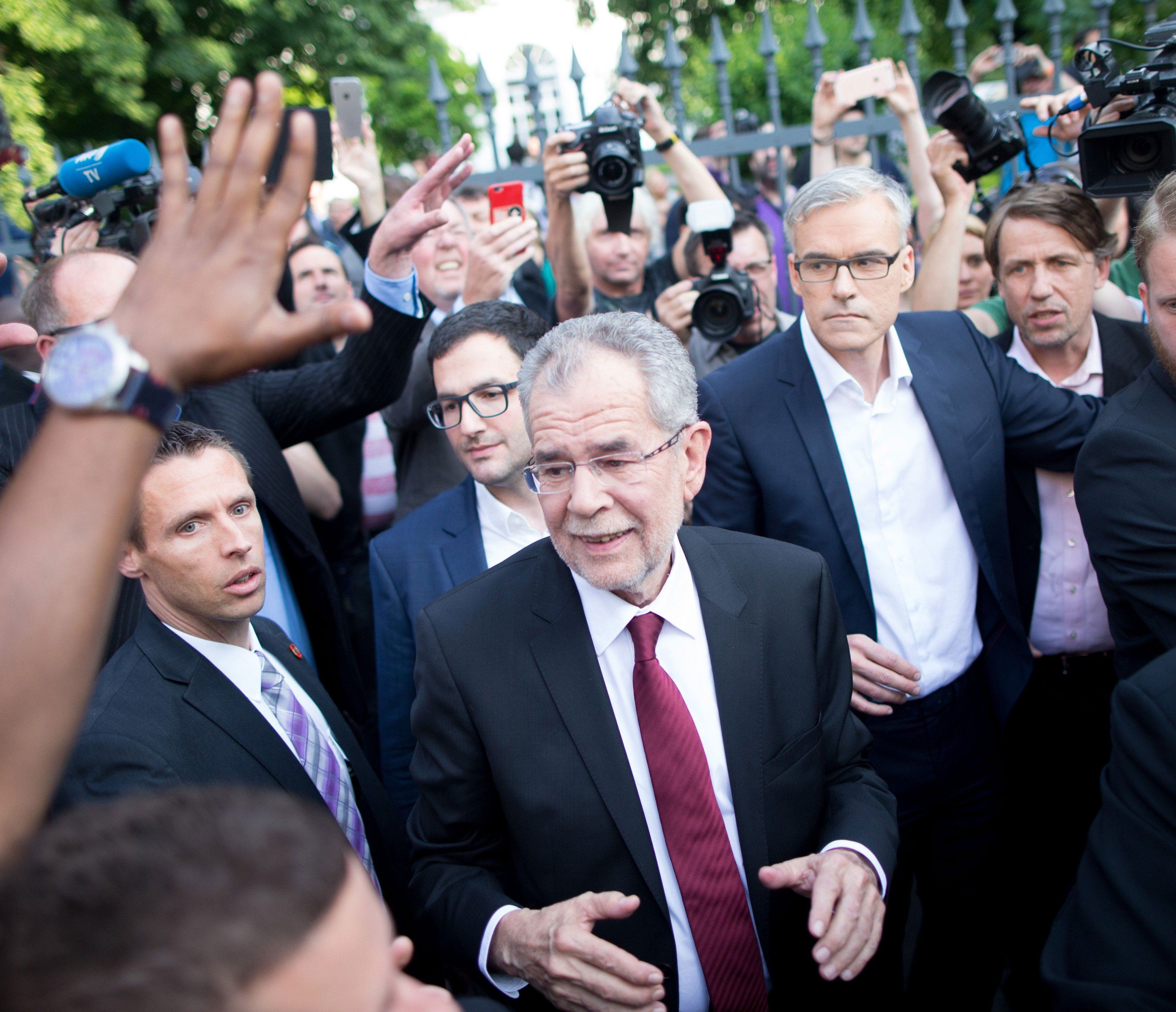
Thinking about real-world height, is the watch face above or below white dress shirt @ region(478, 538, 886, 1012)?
above

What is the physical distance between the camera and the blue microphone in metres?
3.20

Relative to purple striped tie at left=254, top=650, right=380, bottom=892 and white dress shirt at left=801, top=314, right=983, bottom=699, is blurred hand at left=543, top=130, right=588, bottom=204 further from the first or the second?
purple striped tie at left=254, top=650, right=380, bottom=892

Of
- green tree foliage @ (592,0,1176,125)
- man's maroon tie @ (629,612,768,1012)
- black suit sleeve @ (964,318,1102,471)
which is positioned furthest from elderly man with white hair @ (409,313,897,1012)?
green tree foliage @ (592,0,1176,125)

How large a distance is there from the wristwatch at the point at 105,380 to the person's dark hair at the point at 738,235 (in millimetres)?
3506

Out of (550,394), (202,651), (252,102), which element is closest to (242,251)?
(252,102)

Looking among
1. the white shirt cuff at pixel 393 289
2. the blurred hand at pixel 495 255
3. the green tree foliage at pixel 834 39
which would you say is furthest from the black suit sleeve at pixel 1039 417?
the green tree foliage at pixel 834 39

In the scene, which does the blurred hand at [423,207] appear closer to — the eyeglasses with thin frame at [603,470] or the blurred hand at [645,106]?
the eyeglasses with thin frame at [603,470]

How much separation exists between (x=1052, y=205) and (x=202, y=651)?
2795mm

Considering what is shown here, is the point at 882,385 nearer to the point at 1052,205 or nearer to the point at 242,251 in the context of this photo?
the point at 1052,205

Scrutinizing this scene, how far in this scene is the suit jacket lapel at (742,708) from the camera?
6.11ft

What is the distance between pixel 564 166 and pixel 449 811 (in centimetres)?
249

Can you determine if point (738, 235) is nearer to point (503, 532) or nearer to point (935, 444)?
point (935, 444)

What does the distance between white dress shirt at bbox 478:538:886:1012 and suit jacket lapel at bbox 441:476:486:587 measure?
0.77 metres

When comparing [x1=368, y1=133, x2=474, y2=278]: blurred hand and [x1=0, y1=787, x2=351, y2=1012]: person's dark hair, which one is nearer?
[x1=0, y1=787, x2=351, y2=1012]: person's dark hair
